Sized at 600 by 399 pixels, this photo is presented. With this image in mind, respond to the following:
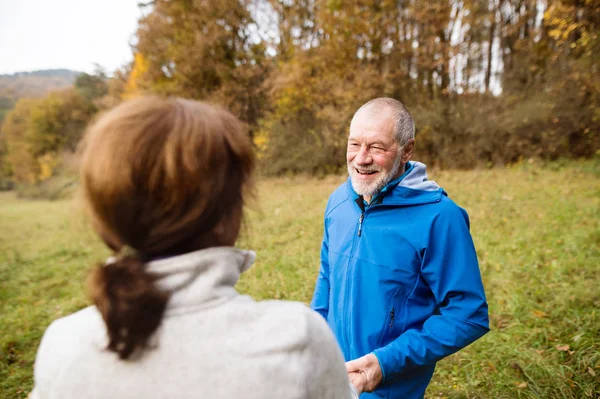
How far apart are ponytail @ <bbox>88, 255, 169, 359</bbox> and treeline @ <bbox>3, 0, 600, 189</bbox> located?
10338mm

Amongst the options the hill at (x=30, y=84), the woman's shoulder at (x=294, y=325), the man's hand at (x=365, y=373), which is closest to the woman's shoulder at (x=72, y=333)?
the woman's shoulder at (x=294, y=325)

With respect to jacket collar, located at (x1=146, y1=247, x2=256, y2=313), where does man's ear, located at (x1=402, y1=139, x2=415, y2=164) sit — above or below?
above

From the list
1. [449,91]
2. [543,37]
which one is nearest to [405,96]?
[449,91]

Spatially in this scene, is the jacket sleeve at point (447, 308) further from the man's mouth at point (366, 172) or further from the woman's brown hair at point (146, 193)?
the woman's brown hair at point (146, 193)

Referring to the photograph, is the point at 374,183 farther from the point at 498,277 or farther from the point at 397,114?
the point at 498,277

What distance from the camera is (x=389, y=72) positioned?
14211 mm

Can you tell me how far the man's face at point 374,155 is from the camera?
1943 mm

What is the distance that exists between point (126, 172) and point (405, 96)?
50.1ft

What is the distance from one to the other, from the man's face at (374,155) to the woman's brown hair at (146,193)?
4.15 feet

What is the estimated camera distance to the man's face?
194cm

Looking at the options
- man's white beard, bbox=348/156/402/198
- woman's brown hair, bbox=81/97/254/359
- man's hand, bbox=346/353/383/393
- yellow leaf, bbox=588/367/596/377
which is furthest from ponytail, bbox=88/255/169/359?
yellow leaf, bbox=588/367/596/377

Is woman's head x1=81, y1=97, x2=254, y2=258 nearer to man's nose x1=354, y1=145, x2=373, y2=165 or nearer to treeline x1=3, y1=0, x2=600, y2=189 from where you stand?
man's nose x1=354, y1=145, x2=373, y2=165

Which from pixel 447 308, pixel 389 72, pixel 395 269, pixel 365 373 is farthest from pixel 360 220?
pixel 389 72

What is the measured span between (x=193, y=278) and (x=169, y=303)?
7 centimetres
